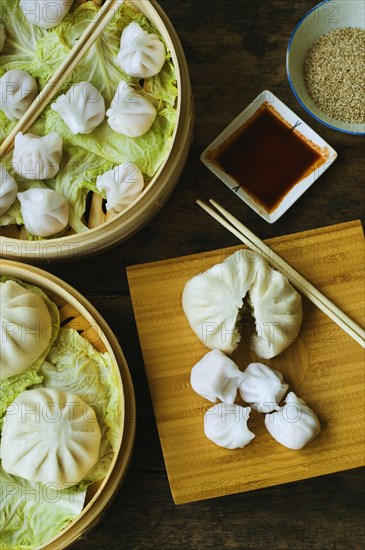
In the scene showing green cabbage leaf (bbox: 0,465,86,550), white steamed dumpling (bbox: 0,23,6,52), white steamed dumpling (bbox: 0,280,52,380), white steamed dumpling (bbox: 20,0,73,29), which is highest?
white steamed dumpling (bbox: 20,0,73,29)

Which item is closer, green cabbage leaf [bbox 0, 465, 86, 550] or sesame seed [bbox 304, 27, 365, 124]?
green cabbage leaf [bbox 0, 465, 86, 550]

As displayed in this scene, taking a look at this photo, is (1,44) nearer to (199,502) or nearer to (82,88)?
(82,88)

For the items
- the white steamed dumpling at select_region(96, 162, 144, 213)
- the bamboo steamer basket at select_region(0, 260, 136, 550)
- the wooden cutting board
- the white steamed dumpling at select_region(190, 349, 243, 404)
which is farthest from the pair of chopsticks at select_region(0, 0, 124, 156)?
the white steamed dumpling at select_region(190, 349, 243, 404)

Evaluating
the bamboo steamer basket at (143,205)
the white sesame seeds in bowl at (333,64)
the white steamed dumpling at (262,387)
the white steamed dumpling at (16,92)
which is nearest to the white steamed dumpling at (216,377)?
the white steamed dumpling at (262,387)

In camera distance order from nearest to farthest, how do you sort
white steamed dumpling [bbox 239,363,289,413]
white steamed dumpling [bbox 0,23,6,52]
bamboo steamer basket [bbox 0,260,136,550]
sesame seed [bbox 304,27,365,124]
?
bamboo steamer basket [bbox 0,260,136,550] < white steamed dumpling [bbox 239,363,289,413] < white steamed dumpling [bbox 0,23,6,52] < sesame seed [bbox 304,27,365,124]

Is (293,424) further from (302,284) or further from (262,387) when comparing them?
(302,284)

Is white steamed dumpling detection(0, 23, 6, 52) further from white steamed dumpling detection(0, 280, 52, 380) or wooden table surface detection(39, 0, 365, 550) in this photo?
white steamed dumpling detection(0, 280, 52, 380)

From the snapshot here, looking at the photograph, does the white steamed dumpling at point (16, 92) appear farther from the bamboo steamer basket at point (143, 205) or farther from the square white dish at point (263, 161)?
the square white dish at point (263, 161)
